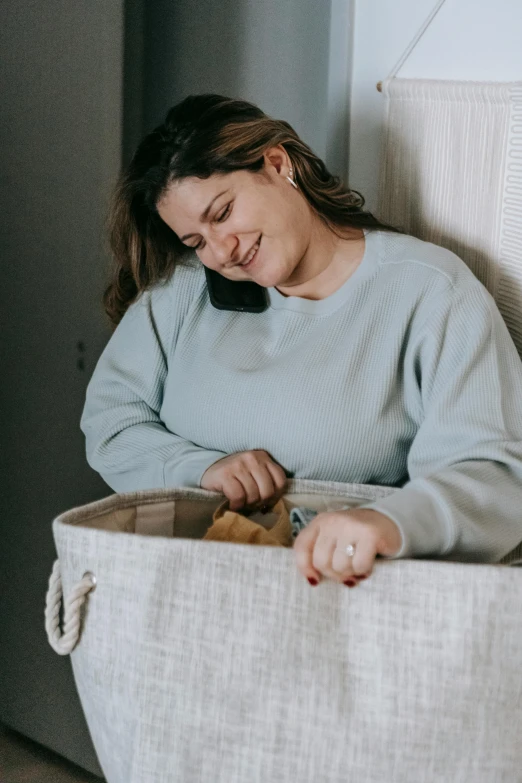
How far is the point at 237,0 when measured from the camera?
1367 mm

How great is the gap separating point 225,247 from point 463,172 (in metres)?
0.31

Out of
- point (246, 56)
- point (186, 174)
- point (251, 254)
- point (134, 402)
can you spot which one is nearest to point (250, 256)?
point (251, 254)

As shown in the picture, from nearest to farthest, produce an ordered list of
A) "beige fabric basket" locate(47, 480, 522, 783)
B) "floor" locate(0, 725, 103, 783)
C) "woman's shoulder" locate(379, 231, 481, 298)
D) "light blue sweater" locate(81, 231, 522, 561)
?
"beige fabric basket" locate(47, 480, 522, 783) → "light blue sweater" locate(81, 231, 522, 561) → "woman's shoulder" locate(379, 231, 481, 298) → "floor" locate(0, 725, 103, 783)

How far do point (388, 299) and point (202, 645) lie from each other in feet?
1.42

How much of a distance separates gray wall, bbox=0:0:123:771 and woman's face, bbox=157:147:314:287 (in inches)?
11.6

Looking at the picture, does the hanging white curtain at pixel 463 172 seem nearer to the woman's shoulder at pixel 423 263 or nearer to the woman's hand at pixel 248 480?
the woman's shoulder at pixel 423 263

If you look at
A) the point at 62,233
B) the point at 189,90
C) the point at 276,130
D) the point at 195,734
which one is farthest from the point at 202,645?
the point at 189,90

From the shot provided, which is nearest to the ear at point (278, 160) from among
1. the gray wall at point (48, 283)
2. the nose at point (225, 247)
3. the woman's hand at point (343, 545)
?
the nose at point (225, 247)

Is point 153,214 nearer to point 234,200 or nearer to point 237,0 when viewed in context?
point 234,200

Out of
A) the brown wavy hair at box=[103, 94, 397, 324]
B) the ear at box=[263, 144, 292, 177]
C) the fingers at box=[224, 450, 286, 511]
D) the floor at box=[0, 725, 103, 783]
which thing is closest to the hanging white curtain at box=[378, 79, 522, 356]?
the brown wavy hair at box=[103, 94, 397, 324]

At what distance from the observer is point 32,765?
140 centimetres

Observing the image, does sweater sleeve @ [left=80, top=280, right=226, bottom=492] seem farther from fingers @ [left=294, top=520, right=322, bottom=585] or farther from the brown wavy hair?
fingers @ [left=294, top=520, right=322, bottom=585]

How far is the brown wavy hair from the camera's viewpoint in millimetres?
964

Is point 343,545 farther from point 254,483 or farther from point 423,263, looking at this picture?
point 423,263
